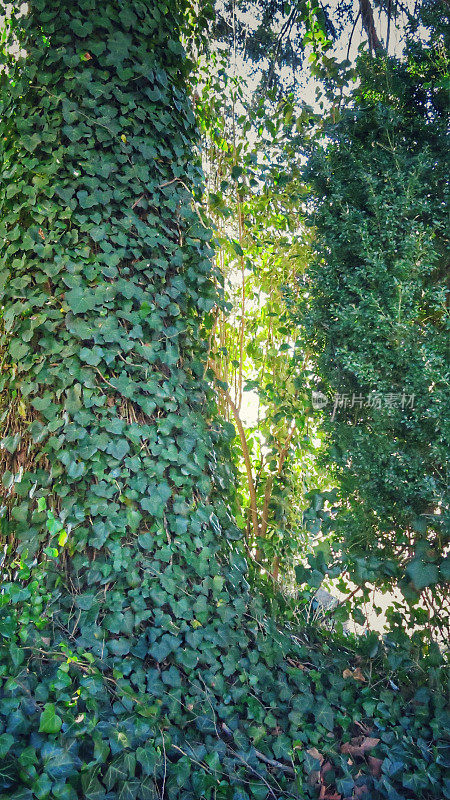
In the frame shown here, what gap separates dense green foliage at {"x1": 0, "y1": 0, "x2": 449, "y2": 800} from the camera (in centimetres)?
165

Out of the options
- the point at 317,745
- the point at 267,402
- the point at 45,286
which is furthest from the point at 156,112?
the point at 317,745

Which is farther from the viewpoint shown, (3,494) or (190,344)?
(190,344)

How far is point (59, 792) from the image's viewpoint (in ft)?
4.06

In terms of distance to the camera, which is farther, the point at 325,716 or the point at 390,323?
the point at 390,323

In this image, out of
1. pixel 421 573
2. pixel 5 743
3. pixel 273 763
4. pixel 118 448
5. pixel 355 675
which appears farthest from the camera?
Answer: pixel 355 675

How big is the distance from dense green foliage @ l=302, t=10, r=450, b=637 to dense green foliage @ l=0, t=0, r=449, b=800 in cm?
51

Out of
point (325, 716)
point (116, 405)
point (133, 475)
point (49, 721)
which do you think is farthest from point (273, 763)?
point (116, 405)

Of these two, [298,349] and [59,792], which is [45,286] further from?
[59,792]

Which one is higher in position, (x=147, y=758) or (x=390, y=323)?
(x=390, y=323)

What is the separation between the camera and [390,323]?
2.05 metres

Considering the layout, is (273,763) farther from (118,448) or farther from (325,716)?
(118,448)

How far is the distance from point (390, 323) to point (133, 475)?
1239 millimetres

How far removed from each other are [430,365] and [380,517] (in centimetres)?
73

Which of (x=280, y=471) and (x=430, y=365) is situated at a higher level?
(x=430, y=365)
